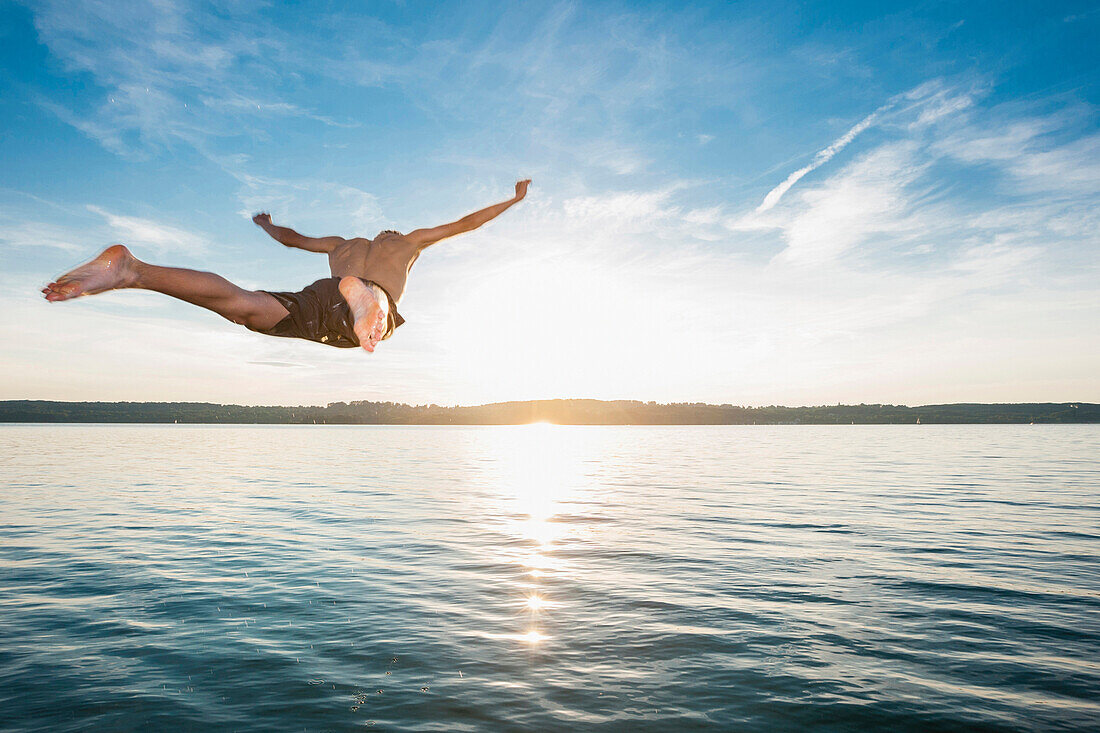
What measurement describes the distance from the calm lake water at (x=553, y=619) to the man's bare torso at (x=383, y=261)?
19.3ft

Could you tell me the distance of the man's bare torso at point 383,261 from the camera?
871 cm

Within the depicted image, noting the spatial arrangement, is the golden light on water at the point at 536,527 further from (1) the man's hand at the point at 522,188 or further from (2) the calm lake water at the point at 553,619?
(1) the man's hand at the point at 522,188

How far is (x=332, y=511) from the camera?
3097cm

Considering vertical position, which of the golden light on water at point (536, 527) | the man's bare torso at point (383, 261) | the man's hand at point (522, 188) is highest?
the man's hand at point (522, 188)

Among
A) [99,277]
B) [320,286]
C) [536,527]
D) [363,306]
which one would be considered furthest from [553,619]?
[536,527]

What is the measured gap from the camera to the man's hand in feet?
29.1

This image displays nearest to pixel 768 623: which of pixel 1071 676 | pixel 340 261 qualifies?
pixel 1071 676

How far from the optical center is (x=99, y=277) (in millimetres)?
6582

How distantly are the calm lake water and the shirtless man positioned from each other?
5.43 m

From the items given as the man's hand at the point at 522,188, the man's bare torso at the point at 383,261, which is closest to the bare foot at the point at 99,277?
the man's bare torso at the point at 383,261

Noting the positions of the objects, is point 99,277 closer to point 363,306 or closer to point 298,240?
point 363,306

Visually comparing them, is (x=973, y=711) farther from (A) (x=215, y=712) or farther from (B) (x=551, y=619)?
(A) (x=215, y=712)

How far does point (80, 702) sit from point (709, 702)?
895 cm

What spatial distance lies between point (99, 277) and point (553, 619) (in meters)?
10.5
